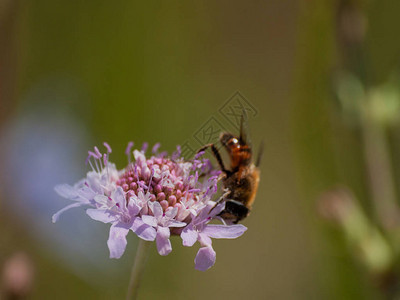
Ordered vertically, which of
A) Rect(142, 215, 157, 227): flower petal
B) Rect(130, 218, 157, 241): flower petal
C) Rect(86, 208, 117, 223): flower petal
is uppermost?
Rect(86, 208, 117, 223): flower petal

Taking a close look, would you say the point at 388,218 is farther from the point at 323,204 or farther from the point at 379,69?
the point at 379,69

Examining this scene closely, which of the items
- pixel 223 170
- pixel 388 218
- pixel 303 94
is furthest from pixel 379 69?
pixel 223 170

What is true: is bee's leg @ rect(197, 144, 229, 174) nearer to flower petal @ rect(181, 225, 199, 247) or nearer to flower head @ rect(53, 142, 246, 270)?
flower head @ rect(53, 142, 246, 270)

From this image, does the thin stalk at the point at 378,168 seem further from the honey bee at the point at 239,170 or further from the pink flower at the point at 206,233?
the pink flower at the point at 206,233

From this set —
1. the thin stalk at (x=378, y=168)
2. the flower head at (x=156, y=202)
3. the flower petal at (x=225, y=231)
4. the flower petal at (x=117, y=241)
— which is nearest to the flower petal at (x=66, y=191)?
the flower head at (x=156, y=202)

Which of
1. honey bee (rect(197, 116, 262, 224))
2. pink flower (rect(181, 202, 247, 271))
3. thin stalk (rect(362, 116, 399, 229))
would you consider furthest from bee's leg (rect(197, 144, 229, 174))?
thin stalk (rect(362, 116, 399, 229))

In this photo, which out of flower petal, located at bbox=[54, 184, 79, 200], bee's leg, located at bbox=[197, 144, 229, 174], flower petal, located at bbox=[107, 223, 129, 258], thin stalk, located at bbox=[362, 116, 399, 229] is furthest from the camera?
thin stalk, located at bbox=[362, 116, 399, 229]
